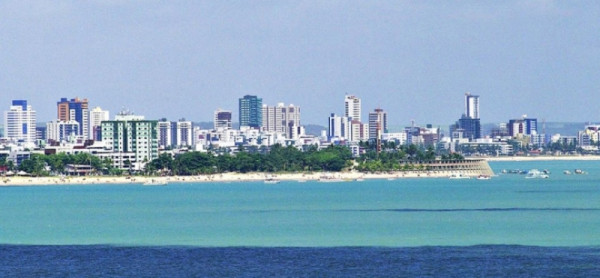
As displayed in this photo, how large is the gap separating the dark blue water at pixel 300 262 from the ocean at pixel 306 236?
3 centimetres

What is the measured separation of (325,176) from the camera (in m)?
133

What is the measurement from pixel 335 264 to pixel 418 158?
107446 millimetres

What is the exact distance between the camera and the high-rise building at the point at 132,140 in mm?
142500

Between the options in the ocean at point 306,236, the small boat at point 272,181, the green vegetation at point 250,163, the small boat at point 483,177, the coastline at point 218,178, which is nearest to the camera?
the ocean at point 306,236

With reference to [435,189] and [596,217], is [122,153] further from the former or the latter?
[596,217]

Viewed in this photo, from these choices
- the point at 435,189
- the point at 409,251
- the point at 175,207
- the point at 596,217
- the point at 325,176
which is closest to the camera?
the point at 409,251

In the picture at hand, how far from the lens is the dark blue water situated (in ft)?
123

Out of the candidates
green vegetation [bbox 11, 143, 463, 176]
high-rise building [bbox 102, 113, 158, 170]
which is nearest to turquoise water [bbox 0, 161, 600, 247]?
green vegetation [bbox 11, 143, 463, 176]

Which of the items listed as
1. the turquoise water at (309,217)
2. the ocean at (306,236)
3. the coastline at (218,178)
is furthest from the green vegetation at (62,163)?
the ocean at (306,236)

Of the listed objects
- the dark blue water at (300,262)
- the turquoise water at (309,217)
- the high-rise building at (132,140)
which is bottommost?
the dark blue water at (300,262)

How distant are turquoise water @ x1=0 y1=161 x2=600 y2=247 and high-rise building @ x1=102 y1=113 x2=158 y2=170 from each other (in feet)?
132

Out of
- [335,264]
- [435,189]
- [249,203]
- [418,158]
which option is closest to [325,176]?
[418,158]

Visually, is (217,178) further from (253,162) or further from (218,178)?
A: (253,162)

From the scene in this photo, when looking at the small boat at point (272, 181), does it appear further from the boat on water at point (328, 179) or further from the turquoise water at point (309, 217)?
the turquoise water at point (309, 217)
